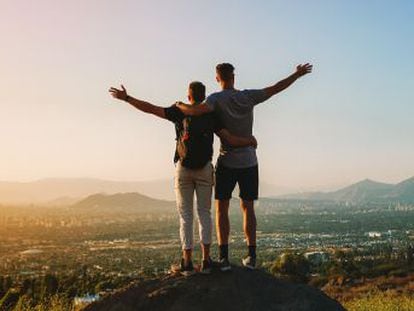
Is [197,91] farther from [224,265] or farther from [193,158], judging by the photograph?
[224,265]

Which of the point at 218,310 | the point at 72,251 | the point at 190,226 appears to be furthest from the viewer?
the point at 72,251

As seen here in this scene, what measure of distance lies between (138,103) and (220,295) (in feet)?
7.89

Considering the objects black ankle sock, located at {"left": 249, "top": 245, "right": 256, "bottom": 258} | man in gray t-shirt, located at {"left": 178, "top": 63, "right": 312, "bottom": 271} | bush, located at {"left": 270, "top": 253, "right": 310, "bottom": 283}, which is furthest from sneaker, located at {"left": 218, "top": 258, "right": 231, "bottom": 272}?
bush, located at {"left": 270, "top": 253, "right": 310, "bottom": 283}

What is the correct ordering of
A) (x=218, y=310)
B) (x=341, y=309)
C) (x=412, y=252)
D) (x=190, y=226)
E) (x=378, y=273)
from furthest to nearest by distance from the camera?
(x=412, y=252)
(x=378, y=273)
(x=190, y=226)
(x=341, y=309)
(x=218, y=310)

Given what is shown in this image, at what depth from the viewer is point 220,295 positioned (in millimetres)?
7113

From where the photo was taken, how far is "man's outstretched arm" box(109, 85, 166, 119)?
7613 mm

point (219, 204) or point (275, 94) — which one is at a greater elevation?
point (275, 94)

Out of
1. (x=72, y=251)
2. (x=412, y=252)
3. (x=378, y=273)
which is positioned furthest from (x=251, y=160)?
(x=72, y=251)

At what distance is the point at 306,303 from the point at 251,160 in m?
1.84

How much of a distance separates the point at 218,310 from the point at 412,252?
293 ft

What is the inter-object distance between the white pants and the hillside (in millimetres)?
516

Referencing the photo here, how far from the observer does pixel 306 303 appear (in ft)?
23.5

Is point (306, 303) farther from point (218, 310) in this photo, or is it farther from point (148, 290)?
point (148, 290)

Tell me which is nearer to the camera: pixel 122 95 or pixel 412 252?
pixel 122 95
